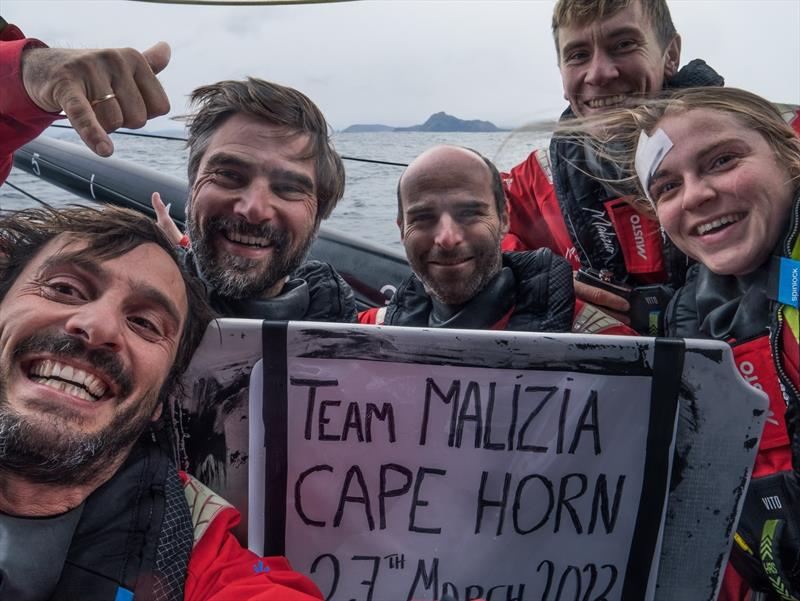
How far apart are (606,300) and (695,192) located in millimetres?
569

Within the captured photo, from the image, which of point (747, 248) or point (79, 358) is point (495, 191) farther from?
point (79, 358)

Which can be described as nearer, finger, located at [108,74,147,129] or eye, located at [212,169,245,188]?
finger, located at [108,74,147,129]

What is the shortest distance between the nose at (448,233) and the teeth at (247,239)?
19.0 inches

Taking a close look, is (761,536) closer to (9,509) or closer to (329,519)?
(329,519)

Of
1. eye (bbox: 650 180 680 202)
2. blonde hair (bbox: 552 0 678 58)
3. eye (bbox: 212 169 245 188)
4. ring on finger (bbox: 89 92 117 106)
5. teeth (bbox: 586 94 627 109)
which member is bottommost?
eye (bbox: 212 169 245 188)

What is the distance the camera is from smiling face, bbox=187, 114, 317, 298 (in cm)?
190

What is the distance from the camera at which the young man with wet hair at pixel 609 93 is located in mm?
2195

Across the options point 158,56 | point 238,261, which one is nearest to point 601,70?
point 238,261

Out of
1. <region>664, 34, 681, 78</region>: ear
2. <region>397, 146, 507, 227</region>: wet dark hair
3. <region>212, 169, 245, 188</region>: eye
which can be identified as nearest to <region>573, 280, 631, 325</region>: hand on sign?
<region>397, 146, 507, 227</region>: wet dark hair

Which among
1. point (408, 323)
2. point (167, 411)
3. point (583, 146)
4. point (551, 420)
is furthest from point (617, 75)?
point (167, 411)

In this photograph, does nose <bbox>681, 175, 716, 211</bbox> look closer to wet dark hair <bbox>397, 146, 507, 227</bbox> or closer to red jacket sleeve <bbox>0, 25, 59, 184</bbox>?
wet dark hair <bbox>397, 146, 507, 227</bbox>

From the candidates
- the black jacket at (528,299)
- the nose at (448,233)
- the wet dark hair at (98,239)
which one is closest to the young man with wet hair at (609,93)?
the black jacket at (528,299)

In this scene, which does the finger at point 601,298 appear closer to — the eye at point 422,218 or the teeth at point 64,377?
the eye at point 422,218

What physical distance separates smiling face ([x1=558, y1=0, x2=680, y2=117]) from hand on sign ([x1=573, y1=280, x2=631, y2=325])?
0.61 metres
